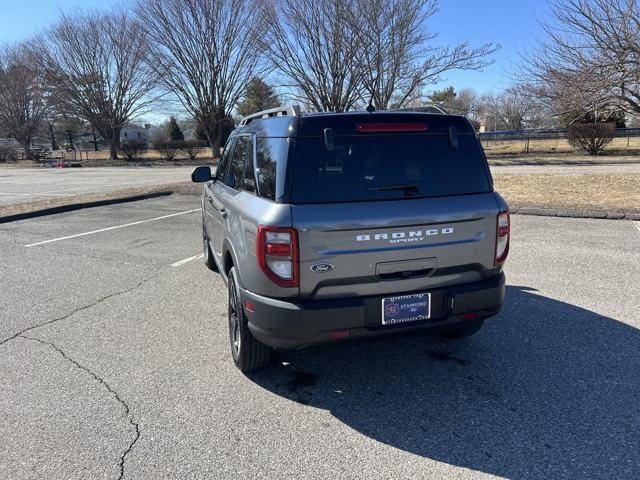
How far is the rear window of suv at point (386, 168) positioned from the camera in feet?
9.30

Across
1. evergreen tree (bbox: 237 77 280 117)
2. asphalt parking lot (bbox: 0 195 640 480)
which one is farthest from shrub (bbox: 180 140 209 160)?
asphalt parking lot (bbox: 0 195 640 480)

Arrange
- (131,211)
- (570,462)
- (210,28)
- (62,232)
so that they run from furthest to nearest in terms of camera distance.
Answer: (210,28)
(131,211)
(62,232)
(570,462)

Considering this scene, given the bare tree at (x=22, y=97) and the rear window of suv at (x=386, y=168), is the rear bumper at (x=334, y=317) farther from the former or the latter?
the bare tree at (x=22, y=97)

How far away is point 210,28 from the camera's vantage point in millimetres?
32219

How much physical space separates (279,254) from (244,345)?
2.99 ft

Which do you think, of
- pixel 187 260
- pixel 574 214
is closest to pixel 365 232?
pixel 187 260

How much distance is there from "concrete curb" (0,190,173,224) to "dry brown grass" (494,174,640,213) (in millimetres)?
10486

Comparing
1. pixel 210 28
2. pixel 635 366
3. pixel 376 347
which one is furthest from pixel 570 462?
pixel 210 28

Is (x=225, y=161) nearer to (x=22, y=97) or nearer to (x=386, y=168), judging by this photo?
(x=386, y=168)

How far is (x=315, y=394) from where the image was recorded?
3.13 meters

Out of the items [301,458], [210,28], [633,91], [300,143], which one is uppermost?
[210,28]

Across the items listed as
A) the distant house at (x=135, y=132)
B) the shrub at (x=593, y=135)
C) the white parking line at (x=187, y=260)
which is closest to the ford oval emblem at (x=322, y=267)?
the white parking line at (x=187, y=260)

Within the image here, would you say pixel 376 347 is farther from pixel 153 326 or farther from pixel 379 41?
pixel 379 41

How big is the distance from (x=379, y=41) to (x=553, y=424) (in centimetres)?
2541
